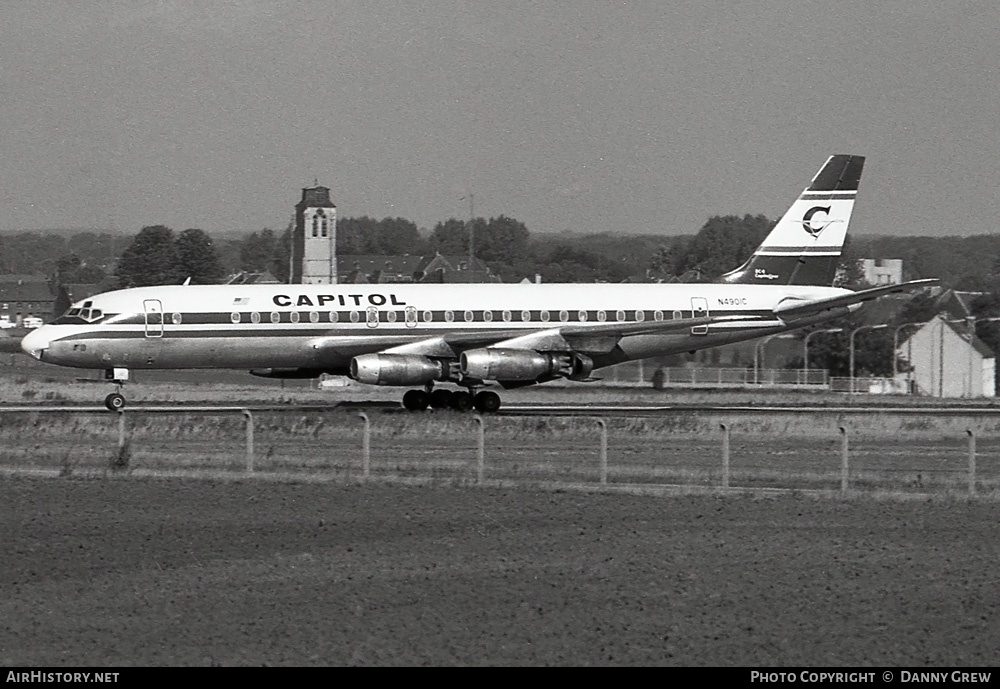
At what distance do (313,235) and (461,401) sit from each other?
8283cm

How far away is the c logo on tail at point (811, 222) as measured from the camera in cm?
4631

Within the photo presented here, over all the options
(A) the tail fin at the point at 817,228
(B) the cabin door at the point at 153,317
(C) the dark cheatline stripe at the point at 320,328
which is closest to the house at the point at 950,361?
(A) the tail fin at the point at 817,228

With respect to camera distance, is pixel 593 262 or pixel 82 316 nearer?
pixel 82 316

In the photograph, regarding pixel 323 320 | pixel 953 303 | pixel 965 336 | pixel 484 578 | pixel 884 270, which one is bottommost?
pixel 484 578

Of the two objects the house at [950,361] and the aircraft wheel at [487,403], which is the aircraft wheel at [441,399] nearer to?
the aircraft wheel at [487,403]

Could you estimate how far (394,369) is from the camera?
37.1 m

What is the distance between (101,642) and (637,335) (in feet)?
93.6

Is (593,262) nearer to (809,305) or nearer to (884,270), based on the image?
(884,270)

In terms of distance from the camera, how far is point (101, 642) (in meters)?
13.5

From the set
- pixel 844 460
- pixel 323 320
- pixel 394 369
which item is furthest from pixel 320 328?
pixel 844 460

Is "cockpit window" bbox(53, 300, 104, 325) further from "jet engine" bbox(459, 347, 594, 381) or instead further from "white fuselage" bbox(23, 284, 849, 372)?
"jet engine" bbox(459, 347, 594, 381)

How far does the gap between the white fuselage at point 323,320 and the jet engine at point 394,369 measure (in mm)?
1484

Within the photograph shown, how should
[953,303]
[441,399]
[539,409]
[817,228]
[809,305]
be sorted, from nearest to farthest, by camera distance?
[441,399] < [539,409] < [809,305] < [817,228] < [953,303]

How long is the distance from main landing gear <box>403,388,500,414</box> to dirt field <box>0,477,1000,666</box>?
14997mm
